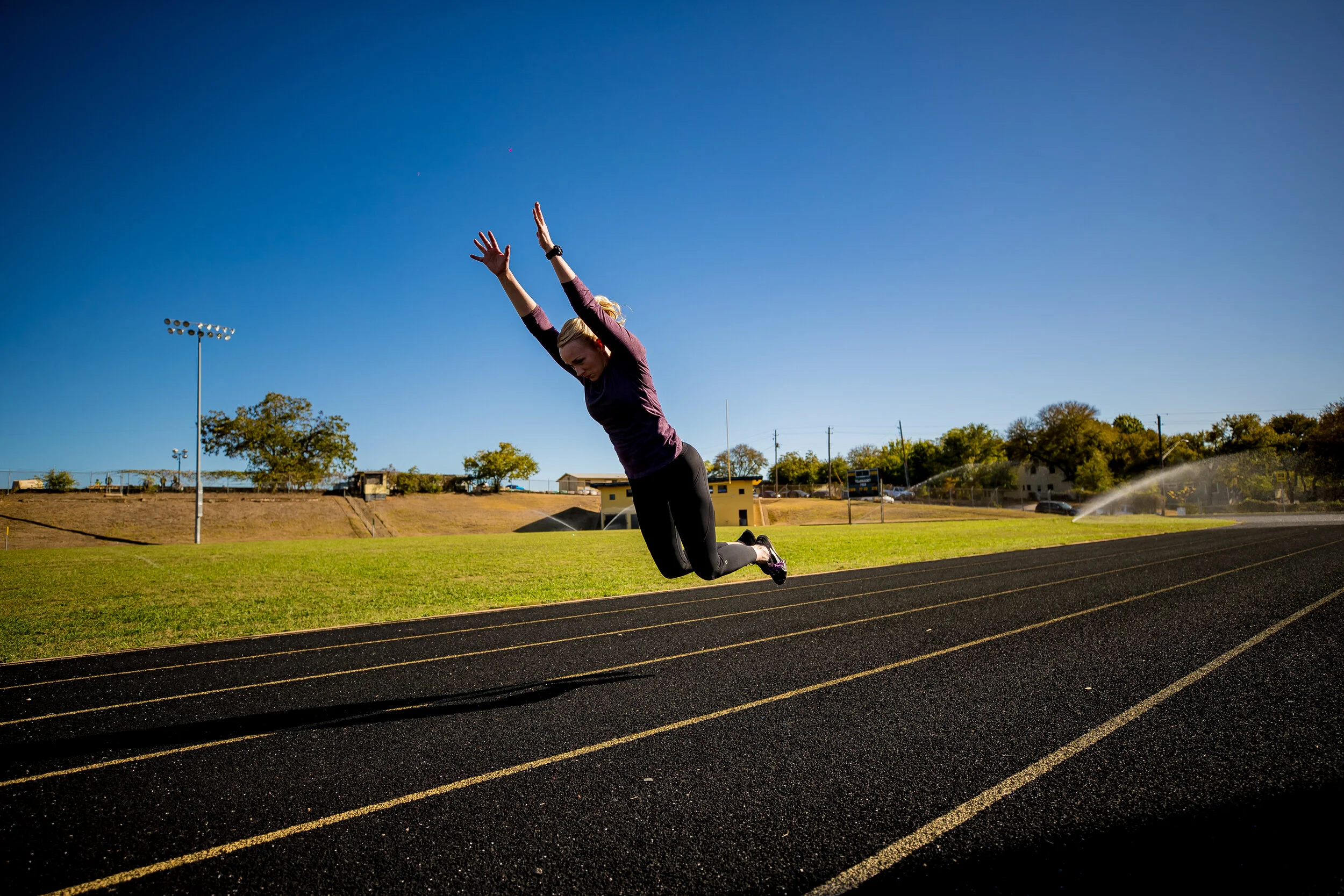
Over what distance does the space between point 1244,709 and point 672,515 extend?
418 centimetres

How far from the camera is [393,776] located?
143 inches

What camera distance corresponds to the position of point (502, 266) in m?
4.02

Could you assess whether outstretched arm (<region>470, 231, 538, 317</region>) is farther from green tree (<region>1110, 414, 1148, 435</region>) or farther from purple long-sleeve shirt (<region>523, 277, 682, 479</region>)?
green tree (<region>1110, 414, 1148, 435</region>)

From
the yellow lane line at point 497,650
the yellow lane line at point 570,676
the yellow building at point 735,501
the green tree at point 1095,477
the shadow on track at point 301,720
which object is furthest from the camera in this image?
the green tree at point 1095,477

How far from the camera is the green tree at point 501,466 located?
77.7m

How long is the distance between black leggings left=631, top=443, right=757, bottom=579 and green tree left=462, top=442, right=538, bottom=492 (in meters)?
75.2

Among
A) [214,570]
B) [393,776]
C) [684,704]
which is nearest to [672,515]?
[684,704]

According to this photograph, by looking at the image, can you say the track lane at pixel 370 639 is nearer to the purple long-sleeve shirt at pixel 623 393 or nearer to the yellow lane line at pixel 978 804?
the purple long-sleeve shirt at pixel 623 393

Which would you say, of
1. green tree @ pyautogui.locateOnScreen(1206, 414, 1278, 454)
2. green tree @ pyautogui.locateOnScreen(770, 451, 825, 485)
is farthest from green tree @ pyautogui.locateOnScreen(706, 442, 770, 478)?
green tree @ pyautogui.locateOnScreen(1206, 414, 1278, 454)

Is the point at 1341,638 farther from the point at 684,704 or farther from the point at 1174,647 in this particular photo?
the point at 684,704

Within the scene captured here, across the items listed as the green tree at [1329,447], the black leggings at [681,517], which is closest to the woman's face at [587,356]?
the black leggings at [681,517]

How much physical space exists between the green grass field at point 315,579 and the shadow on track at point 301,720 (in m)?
4.17

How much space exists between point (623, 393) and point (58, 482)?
69669mm

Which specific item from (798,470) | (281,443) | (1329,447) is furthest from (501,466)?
(1329,447)
